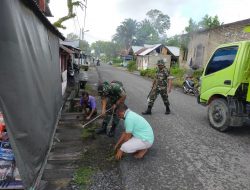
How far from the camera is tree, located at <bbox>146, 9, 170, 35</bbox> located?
99.9m

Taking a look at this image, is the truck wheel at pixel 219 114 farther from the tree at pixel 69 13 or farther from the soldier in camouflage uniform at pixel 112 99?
the tree at pixel 69 13

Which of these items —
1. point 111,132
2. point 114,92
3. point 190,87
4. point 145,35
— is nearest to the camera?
point 114,92

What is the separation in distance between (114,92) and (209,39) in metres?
16.8

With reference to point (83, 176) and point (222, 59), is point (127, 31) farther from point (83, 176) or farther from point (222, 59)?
point (83, 176)

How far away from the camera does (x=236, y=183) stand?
3.93 meters

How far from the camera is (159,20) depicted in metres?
100

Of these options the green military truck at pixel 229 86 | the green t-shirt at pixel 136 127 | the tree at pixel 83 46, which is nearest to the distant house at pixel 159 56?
the tree at pixel 83 46

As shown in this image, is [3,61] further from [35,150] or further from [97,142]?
[97,142]

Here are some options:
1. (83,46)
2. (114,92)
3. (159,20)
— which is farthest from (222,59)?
(159,20)

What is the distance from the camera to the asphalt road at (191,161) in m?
3.91

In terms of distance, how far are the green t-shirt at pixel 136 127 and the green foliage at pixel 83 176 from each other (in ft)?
2.93

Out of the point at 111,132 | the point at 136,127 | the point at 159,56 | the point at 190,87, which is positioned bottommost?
the point at 111,132

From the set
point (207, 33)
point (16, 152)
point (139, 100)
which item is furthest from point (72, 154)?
point (207, 33)

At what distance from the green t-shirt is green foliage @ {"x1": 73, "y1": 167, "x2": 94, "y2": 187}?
89cm
